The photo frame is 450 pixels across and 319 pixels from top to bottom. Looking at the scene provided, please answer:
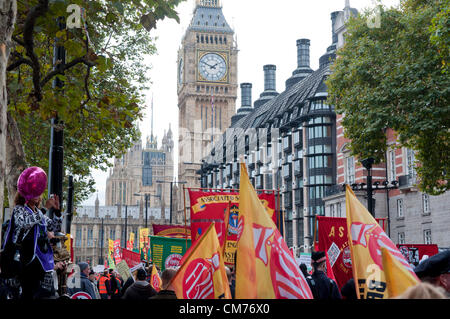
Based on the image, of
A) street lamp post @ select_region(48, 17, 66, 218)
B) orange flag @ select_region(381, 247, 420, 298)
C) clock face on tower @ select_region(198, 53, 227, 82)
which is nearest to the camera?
orange flag @ select_region(381, 247, 420, 298)

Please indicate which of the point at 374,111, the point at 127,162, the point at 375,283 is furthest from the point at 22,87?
the point at 127,162

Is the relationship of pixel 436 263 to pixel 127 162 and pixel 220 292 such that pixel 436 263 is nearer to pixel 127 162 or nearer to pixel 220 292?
pixel 220 292

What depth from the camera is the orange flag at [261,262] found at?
5.61 meters

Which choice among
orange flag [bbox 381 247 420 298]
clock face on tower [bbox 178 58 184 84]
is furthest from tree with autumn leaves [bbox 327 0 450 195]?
clock face on tower [bbox 178 58 184 84]

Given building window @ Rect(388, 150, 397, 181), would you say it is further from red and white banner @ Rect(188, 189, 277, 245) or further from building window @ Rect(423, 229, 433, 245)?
red and white banner @ Rect(188, 189, 277, 245)

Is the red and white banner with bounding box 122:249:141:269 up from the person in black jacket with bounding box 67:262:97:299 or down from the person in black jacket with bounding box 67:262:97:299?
up

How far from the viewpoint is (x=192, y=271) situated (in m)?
7.05

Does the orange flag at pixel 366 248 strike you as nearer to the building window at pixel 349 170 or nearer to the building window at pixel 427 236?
the building window at pixel 427 236

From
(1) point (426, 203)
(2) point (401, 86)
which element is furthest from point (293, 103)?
(2) point (401, 86)

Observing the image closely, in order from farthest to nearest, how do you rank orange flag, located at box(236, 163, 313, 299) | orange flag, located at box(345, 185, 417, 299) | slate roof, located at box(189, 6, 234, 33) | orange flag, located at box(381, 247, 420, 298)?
slate roof, located at box(189, 6, 234, 33) → orange flag, located at box(345, 185, 417, 299) → orange flag, located at box(236, 163, 313, 299) → orange flag, located at box(381, 247, 420, 298)

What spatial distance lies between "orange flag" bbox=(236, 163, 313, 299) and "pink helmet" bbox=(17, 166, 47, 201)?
1885mm

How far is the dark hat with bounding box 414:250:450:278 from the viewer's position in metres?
5.12

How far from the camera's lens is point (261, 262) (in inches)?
225

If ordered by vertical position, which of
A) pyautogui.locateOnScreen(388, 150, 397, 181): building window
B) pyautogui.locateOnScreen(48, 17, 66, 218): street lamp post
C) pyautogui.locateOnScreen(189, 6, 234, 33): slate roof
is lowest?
pyautogui.locateOnScreen(48, 17, 66, 218): street lamp post
